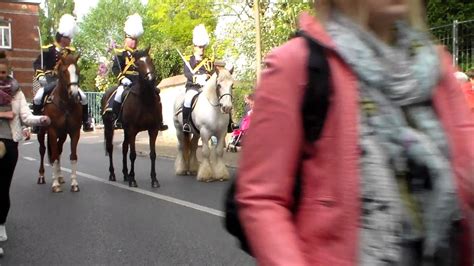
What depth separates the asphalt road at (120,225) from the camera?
6.62m

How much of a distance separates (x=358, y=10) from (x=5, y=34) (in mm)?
63731

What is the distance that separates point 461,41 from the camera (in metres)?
14.3

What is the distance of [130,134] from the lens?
12.3m

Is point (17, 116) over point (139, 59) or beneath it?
beneath

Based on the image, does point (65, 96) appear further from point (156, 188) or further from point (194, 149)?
point (194, 149)

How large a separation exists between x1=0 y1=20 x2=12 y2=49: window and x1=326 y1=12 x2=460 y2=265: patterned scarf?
207ft

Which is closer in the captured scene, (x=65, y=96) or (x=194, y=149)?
(x=65, y=96)

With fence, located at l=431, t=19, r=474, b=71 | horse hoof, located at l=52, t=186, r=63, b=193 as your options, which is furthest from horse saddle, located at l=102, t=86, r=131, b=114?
fence, located at l=431, t=19, r=474, b=71

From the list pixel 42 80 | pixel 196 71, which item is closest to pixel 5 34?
pixel 196 71

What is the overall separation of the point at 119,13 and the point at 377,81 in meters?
83.7

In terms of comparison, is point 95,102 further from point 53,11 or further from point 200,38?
point 53,11

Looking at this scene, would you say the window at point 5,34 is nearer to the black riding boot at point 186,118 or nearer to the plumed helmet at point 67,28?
the black riding boot at point 186,118

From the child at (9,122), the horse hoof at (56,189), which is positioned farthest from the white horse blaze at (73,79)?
the child at (9,122)

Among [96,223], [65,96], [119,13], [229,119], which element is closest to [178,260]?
[96,223]
